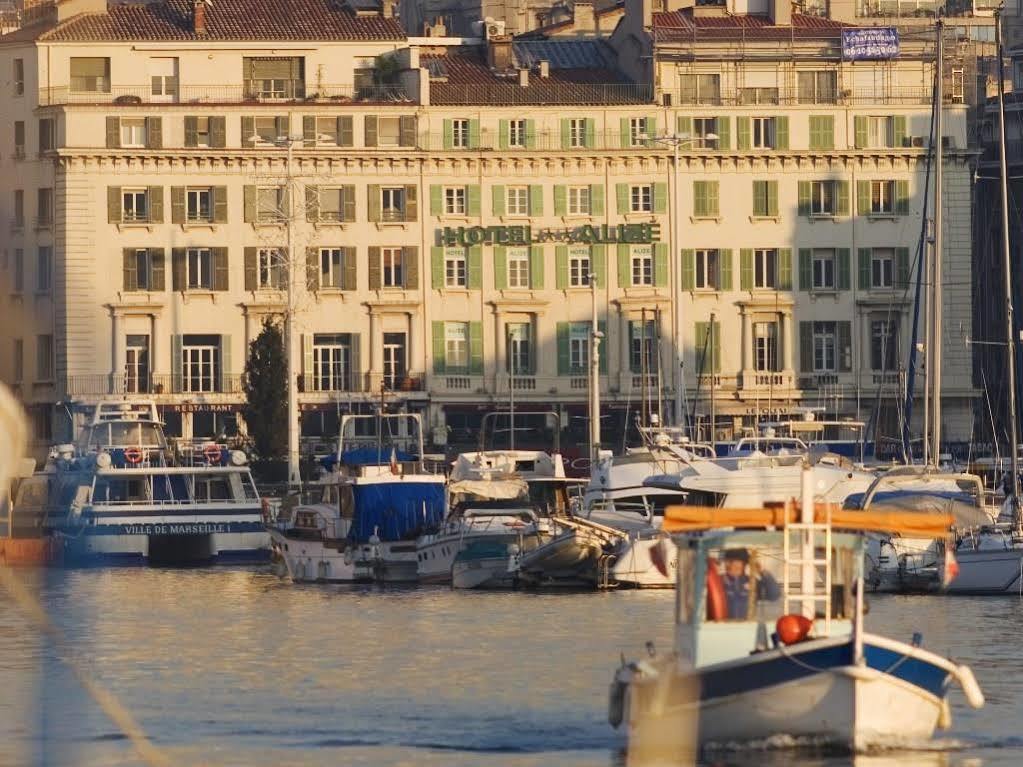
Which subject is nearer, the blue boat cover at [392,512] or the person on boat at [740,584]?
the person on boat at [740,584]

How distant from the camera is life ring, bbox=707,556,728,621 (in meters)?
29.2

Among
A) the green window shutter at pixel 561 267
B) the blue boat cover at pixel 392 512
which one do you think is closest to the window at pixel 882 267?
the green window shutter at pixel 561 267

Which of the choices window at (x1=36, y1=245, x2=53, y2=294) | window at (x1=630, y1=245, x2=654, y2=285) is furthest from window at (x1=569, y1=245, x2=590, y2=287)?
window at (x1=36, y1=245, x2=53, y2=294)

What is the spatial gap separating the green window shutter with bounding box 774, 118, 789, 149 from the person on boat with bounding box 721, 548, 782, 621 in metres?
93.2

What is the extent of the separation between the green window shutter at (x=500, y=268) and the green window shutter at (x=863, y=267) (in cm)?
1596

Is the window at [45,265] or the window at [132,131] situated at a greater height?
the window at [132,131]

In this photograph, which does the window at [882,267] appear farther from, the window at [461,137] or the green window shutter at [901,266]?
the window at [461,137]

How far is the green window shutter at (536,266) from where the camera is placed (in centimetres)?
12150

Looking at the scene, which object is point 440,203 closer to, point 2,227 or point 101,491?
point 101,491

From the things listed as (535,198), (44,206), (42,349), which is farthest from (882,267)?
(42,349)

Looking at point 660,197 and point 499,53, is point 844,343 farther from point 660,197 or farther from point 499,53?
point 499,53

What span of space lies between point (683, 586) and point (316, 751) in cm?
493

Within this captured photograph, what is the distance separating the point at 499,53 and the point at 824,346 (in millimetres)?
→ 20107

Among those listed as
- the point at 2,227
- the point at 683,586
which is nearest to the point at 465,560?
the point at 683,586
